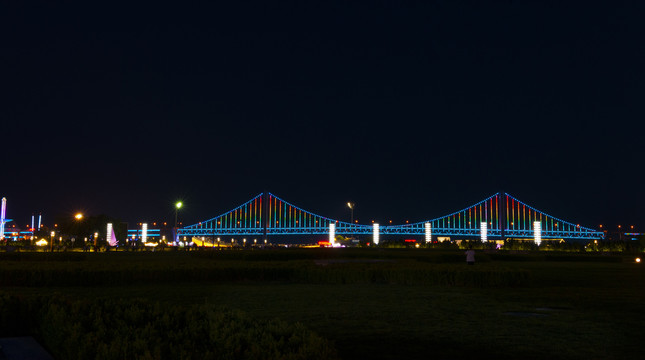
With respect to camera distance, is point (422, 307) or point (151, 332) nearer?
point (151, 332)

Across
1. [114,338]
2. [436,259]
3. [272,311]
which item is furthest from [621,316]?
[436,259]

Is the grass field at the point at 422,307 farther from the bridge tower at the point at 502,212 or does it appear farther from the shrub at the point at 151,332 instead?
the bridge tower at the point at 502,212

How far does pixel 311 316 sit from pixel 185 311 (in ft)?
12.1

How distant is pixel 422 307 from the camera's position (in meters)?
12.1

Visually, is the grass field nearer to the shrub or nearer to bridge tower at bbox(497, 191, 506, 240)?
the shrub

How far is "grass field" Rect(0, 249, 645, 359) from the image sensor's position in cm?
802

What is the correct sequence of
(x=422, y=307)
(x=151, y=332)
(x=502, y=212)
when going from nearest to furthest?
(x=151, y=332) → (x=422, y=307) → (x=502, y=212)

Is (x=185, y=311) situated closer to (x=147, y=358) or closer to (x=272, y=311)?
(x=147, y=358)

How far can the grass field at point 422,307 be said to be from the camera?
8016 mm

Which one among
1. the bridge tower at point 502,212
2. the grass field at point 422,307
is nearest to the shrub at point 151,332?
Answer: the grass field at point 422,307

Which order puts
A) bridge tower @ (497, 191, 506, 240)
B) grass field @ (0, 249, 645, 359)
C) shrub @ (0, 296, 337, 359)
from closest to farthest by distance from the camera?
shrub @ (0, 296, 337, 359), grass field @ (0, 249, 645, 359), bridge tower @ (497, 191, 506, 240)

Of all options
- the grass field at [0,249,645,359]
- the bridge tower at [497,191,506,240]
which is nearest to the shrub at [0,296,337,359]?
the grass field at [0,249,645,359]

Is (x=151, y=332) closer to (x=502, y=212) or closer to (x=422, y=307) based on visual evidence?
(x=422, y=307)

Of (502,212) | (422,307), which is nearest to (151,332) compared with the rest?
(422,307)
